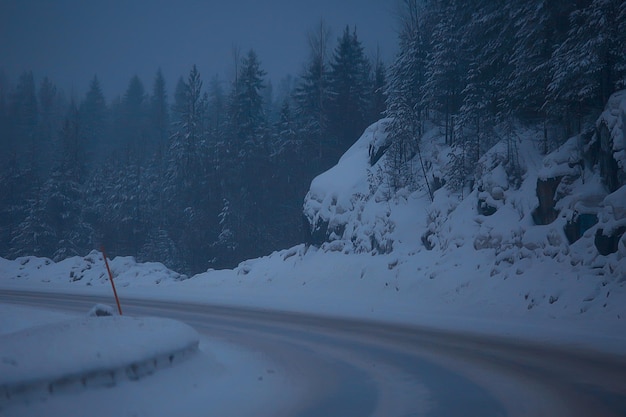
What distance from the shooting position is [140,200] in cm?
5325

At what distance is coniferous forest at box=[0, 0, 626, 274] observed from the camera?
806 inches

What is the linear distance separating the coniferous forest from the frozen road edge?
1595cm


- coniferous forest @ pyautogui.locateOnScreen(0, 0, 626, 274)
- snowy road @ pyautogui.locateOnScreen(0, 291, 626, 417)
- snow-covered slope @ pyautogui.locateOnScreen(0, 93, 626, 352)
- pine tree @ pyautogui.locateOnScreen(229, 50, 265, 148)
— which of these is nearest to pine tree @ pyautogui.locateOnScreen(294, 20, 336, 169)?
coniferous forest @ pyautogui.locateOnScreen(0, 0, 626, 274)

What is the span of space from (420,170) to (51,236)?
38.2 m

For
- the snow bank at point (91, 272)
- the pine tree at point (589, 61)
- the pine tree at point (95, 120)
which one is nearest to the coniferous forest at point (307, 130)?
the pine tree at point (589, 61)

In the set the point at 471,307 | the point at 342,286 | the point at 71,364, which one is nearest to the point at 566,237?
the point at 471,307

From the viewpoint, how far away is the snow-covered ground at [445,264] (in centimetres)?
1446

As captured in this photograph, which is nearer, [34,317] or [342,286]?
[34,317]

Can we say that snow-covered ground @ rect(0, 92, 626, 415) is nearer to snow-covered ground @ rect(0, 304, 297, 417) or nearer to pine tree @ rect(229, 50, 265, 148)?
snow-covered ground @ rect(0, 304, 297, 417)

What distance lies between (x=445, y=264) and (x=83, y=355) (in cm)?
1528

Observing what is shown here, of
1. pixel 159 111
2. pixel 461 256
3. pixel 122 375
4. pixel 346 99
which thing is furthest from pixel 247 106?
pixel 122 375

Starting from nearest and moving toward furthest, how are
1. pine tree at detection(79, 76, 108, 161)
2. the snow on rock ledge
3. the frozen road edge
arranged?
the frozen road edge
the snow on rock ledge
pine tree at detection(79, 76, 108, 161)

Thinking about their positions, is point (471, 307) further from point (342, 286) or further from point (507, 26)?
point (507, 26)

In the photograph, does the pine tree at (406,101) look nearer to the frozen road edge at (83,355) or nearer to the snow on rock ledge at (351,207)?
the snow on rock ledge at (351,207)
